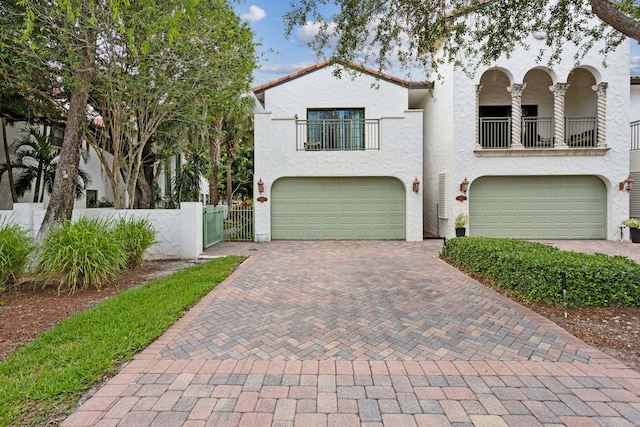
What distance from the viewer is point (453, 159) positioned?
12211mm

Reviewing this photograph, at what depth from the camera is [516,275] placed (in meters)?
5.39

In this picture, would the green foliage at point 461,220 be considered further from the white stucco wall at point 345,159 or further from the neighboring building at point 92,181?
the neighboring building at point 92,181

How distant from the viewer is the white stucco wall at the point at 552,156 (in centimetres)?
1182

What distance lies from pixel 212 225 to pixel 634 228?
50.8 ft

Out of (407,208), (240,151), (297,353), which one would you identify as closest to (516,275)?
(297,353)

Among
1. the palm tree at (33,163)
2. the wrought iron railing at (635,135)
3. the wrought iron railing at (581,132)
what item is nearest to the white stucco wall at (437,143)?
the wrought iron railing at (581,132)

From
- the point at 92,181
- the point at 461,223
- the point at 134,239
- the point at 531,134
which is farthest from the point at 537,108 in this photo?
the point at 92,181

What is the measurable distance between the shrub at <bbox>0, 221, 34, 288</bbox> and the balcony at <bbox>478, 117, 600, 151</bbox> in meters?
14.1

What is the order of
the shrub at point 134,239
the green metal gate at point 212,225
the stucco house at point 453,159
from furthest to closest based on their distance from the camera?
the stucco house at point 453,159, the green metal gate at point 212,225, the shrub at point 134,239

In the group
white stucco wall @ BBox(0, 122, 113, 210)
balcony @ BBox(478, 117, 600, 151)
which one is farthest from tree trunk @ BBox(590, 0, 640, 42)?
white stucco wall @ BBox(0, 122, 113, 210)

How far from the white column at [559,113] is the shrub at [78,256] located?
1496 cm

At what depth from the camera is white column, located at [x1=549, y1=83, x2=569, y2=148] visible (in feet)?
39.3

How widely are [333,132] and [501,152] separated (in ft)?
21.7

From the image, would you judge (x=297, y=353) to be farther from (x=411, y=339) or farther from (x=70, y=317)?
(x=70, y=317)
